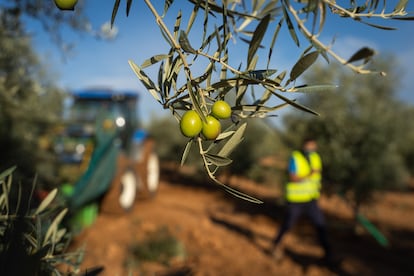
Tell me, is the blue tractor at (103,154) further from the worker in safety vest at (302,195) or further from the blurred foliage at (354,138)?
the blurred foliage at (354,138)

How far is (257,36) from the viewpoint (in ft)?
1.90

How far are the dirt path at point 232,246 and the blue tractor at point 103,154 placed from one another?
0.47 m

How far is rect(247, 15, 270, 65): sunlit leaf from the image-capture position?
21.9 inches

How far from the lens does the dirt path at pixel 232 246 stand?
4.59 meters

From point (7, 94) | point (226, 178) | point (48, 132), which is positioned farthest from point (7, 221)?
point (226, 178)

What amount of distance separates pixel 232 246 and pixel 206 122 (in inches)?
206

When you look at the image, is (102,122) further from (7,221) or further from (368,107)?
(368,107)

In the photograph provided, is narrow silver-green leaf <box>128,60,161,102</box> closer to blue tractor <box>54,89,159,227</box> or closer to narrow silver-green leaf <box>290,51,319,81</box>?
narrow silver-green leaf <box>290,51,319,81</box>

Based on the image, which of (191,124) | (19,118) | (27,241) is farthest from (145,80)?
(19,118)

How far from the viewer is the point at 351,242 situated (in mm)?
6707

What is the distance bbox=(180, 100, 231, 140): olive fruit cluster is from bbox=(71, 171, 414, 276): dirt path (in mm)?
3116

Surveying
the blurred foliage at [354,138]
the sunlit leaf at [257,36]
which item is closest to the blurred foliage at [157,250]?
the blurred foliage at [354,138]

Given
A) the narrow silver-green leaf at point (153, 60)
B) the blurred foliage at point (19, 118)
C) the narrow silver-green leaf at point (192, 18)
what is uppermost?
the narrow silver-green leaf at point (192, 18)

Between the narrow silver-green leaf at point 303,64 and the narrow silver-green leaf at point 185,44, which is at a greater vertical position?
the narrow silver-green leaf at point 185,44
